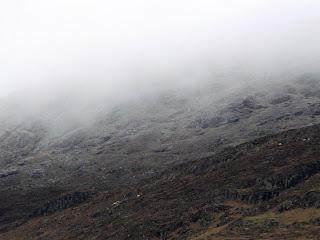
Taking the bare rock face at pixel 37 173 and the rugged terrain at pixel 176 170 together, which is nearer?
the rugged terrain at pixel 176 170

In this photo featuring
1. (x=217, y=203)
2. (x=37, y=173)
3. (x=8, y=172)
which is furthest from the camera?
(x=8, y=172)

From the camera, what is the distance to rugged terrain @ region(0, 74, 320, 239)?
38875 mm

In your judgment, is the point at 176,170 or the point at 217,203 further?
the point at 176,170

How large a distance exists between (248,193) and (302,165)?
11.0m

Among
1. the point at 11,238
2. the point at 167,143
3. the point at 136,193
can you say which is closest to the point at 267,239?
the point at 136,193

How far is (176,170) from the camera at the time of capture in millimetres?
70688

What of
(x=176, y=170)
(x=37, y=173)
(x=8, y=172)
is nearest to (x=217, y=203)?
(x=176, y=170)

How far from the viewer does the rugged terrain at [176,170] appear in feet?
128

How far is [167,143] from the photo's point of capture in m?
103


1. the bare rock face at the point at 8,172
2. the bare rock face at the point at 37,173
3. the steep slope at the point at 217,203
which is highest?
the bare rock face at the point at 8,172

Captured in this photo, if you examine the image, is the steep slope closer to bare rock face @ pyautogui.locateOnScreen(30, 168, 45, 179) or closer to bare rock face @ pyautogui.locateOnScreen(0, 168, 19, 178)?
bare rock face @ pyautogui.locateOnScreen(30, 168, 45, 179)

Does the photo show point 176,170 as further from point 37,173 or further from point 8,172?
point 8,172

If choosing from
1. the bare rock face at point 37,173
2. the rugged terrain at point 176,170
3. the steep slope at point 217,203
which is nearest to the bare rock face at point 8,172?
the rugged terrain at point 176,170

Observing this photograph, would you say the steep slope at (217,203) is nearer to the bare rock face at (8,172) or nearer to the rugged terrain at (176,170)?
the rugged terrain at (176,170)
